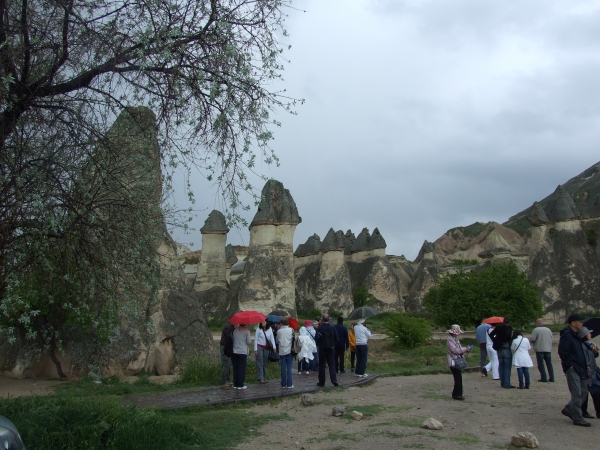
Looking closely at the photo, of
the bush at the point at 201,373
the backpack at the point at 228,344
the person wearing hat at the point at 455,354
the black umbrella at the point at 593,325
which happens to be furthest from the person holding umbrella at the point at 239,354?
the black umbrella at the point at 593,325

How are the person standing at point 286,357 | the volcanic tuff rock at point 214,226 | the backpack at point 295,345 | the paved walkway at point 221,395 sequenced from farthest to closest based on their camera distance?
the volcanic tuff rock at point 214,226 → the backpack at point 295,345 → the person standing at point 286,357 → the paved walkway at point 221,395

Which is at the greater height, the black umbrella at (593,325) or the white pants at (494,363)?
the black umbrella at (593,325)

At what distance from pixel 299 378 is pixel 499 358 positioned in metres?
4.28

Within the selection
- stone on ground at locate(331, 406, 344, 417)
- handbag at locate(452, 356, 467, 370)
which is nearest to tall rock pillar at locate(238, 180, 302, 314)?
handbag at locate(452, 356, 467, 370)

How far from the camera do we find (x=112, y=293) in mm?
7047

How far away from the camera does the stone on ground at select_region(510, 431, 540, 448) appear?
251 inches

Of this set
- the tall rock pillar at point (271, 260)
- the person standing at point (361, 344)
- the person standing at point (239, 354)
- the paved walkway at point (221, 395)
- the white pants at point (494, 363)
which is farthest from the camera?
the tall rock pillar at point (271, 260)

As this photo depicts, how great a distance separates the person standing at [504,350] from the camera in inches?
449

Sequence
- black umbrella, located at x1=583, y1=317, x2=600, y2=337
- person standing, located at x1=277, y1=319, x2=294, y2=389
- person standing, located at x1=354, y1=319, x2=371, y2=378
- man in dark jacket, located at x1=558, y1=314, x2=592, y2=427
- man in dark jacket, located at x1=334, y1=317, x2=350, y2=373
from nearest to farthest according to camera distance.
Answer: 1. man in dark jacket, located at x1=558, y1=314, x2=592, y2=427
2. black umbrella, located at x1=583, y1=317, x2=600, y2=337
3. person standing, located at x1=277, y1=319, x2=294, y2=389
4. person standing, located at x1=354, y1=319, x2=371, y2=378
5. man in dark jacket, located at x1=334, y1=317, x2=350, y2=373

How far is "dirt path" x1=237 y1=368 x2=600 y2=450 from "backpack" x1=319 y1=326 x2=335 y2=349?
0.86 meters

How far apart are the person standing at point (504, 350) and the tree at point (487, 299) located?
9.12m

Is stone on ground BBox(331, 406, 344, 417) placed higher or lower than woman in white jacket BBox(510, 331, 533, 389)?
lower

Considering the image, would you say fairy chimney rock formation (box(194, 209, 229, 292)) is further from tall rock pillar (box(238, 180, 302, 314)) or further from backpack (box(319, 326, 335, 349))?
backpack (box(319, 326, 335, 349))

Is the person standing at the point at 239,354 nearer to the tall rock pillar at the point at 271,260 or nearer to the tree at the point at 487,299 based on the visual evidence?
the tree at the point at 487,299
